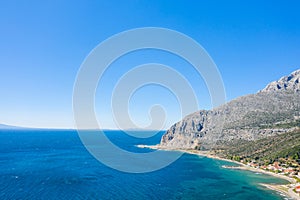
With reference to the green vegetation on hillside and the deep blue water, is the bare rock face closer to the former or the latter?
the green vegetation on hillside

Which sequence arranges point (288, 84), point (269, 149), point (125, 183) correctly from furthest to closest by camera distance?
point (288, 84)
point (269, 149)
point (125, 183)

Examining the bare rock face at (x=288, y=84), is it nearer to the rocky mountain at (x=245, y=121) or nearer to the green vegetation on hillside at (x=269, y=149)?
the rocky mountain at (x=245, y=121)

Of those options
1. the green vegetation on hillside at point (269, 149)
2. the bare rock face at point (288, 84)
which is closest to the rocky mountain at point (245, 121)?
the bare rock face at point (288, 84)

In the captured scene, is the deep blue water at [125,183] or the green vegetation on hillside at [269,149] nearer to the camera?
the deep blue water at [125,183]

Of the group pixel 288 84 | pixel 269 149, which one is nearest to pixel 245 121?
pixel 269 149

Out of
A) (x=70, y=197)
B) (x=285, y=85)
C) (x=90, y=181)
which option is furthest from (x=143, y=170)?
(x=285, y=85)

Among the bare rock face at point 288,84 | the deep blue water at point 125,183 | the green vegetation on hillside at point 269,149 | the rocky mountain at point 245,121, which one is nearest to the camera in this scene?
the deep blue water at point 125,183

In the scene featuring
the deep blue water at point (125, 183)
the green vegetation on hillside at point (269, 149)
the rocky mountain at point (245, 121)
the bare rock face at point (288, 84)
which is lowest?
the deep blue water at point (125, 183)

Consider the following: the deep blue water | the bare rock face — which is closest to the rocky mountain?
the bare rock face

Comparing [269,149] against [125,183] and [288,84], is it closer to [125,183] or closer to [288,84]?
[125,183]
